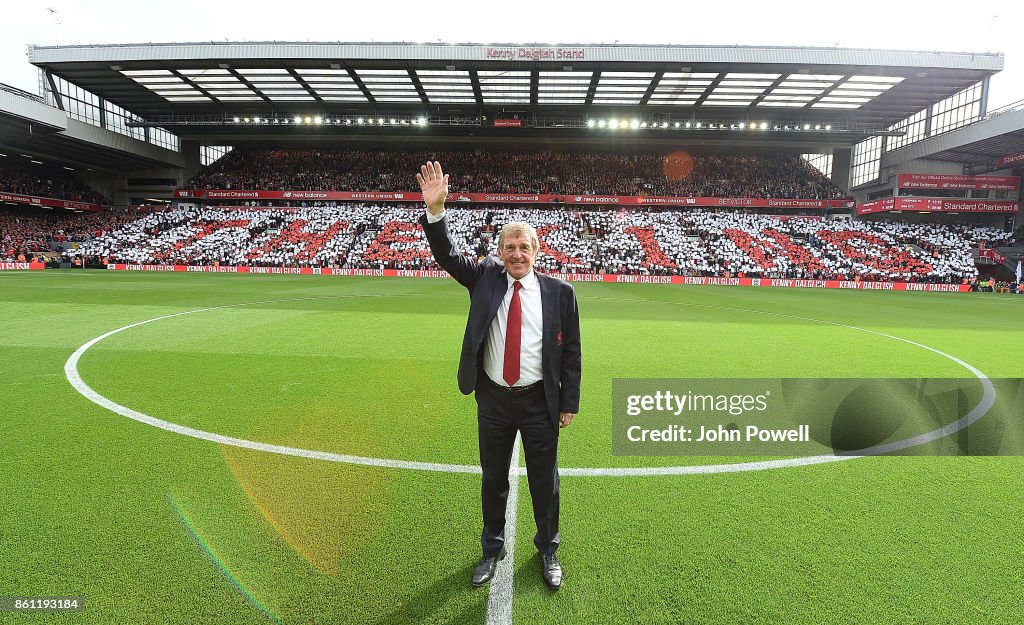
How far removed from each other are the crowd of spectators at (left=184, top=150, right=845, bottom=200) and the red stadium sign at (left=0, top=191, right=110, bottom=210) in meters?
9.49

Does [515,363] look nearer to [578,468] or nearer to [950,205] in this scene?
[578,468]

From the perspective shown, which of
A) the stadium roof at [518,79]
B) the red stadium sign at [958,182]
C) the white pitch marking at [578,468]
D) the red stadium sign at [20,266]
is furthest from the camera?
the red stadium sign at [958,182]

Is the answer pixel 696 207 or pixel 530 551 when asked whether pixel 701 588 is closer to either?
pixel 530 551

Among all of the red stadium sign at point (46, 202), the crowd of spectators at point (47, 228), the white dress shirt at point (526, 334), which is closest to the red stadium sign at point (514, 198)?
the crowd of spectators at point (47, 228)

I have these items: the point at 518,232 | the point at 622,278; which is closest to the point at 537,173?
the point at 622,278

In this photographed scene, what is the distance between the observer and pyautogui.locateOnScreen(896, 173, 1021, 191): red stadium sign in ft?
145

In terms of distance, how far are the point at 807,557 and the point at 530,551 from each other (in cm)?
191

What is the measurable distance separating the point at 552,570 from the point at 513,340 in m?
1.51

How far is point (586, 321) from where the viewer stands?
14531 millimetres

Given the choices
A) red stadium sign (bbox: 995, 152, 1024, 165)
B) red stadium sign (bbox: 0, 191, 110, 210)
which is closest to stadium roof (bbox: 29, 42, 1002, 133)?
red stadium sign (bbox: 995, 152, 1024, 165)

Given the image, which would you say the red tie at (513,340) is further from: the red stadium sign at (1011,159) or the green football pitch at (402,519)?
the red stadium sign at (1011,159)

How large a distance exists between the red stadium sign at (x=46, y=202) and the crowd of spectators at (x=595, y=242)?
22.5 ft

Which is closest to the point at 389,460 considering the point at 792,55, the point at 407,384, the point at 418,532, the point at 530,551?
the point at 418,532
